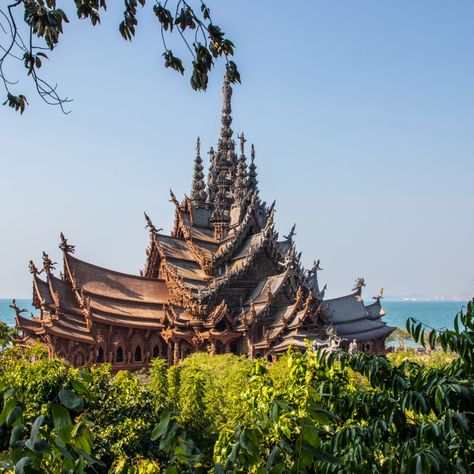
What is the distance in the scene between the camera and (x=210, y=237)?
36.4m

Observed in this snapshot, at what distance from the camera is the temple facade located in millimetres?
28188

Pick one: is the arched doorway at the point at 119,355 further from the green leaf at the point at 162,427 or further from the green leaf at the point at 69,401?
the green leaf at the point at 69,401

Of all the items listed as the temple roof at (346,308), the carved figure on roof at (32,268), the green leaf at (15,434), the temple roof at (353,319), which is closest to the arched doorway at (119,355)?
the carved figure on roof at (32,268)

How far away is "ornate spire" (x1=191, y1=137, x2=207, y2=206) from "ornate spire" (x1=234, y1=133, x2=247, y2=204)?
104 inches

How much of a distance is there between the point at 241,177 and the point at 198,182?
377 centimetres

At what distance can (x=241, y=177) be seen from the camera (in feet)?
141

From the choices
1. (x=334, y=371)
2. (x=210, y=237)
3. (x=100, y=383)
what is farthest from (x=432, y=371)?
(x=210, y=237)

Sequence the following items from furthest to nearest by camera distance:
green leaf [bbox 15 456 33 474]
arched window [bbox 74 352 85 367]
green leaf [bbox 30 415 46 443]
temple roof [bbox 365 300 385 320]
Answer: temple roof [bbox 365 300 385 320]
arched window [bbox 74 352 85 367]
green leaf [bbox 30 415 46 443]
green leaf [bbox 15 456 33 474]

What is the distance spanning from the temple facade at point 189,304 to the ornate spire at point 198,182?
462cm

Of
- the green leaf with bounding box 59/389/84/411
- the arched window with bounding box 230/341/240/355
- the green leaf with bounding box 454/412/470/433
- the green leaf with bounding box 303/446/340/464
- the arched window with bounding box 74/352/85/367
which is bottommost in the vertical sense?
the green leaf with bounding box 303/446/340/464

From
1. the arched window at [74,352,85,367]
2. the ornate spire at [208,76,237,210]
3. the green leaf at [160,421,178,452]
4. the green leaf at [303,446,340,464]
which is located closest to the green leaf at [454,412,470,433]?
the green leaf at [303,446,340,464]

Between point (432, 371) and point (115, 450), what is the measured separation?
1034 cm

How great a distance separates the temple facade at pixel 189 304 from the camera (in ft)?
92.5

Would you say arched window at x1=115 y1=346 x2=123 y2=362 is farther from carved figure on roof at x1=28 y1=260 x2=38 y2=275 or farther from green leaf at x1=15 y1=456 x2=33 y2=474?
green leaf at x1=15 y1=456 x2=33 y2=474
